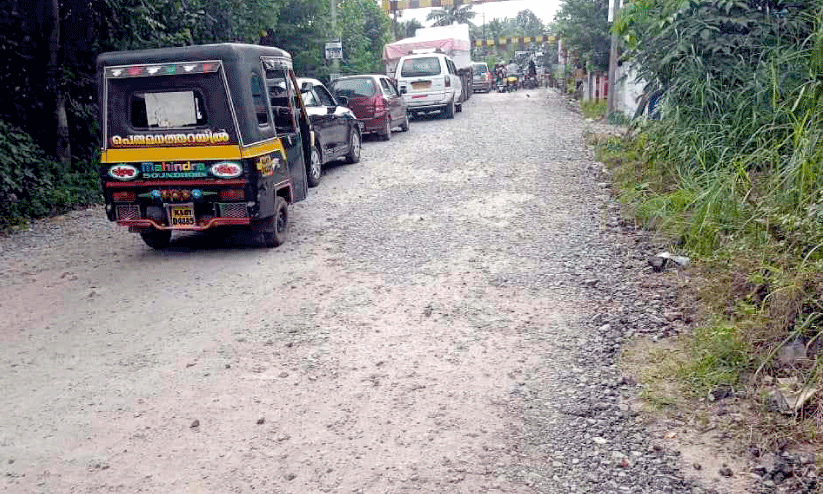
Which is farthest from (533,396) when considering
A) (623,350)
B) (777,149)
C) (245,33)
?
(245,33)

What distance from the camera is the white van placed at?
A: 21109 millimetres

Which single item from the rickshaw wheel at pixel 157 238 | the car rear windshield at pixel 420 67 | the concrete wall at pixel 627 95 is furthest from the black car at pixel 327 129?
the car rear windshield at pixel 420 67

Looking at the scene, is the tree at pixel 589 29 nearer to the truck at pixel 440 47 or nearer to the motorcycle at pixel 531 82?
the truck at pixel 440 47

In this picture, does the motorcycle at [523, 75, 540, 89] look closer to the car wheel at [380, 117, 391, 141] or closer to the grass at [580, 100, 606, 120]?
the grass at [580, 100, 606, 120]

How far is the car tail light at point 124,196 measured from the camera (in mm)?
7516

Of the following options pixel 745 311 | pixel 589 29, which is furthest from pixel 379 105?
pixel 745 311

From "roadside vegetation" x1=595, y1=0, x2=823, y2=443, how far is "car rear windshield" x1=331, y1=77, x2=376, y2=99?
6479mm

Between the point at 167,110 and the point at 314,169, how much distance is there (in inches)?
165

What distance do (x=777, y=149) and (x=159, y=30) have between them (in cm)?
1041

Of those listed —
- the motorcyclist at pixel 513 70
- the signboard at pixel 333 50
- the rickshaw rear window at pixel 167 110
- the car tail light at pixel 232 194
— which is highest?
the signboard at pixel 333 50

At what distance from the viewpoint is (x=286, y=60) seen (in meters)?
8.96

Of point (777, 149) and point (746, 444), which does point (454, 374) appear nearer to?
point (746, 444)

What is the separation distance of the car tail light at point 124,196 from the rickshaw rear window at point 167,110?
679 millimetres

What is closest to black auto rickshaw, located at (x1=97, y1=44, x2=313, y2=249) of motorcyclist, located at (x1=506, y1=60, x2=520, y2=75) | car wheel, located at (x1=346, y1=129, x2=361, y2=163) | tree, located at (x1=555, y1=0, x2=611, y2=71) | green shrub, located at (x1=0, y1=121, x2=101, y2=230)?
green shrub, located at (x1=0, y1=121, x2=101, y2=230)
